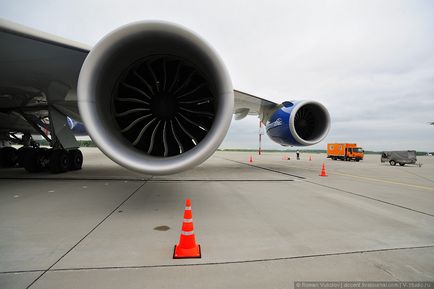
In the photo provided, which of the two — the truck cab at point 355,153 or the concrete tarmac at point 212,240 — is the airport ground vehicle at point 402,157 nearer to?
the truck cab at point 355,153

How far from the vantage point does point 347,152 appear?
1958 cm

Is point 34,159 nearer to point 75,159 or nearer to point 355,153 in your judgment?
point 75,159

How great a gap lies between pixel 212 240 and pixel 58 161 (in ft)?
21.3

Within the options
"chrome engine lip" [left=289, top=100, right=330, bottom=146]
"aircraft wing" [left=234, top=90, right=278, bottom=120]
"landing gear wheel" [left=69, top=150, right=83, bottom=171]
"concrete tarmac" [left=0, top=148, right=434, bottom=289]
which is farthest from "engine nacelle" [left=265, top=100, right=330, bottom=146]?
"landing gear wheel" [left=69, top=150, right=83, bottom=171]

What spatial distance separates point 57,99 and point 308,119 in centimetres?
736

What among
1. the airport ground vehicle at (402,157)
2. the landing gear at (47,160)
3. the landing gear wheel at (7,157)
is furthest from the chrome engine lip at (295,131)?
the airport ground vehicle at (402,157)

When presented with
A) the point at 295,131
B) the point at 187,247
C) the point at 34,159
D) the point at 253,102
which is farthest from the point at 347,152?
the point at 187,247

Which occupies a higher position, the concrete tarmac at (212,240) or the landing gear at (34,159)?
the landing gear at (34,159)

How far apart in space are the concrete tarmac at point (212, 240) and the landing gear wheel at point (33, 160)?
2986 mm

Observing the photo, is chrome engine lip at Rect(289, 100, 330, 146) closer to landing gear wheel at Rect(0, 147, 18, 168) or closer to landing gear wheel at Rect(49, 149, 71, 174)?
landing gear wheel at Rect(49, 149, 71, 174)

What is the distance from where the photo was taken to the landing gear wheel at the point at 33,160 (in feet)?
23.6

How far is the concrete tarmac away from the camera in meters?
1.79

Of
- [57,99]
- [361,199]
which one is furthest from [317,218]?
[57,99]

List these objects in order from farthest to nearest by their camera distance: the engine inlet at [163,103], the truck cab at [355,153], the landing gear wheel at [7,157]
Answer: the truck cab at [355,153] → the landing gear wheel at [7,157] → the engine inlet at [163,103]
